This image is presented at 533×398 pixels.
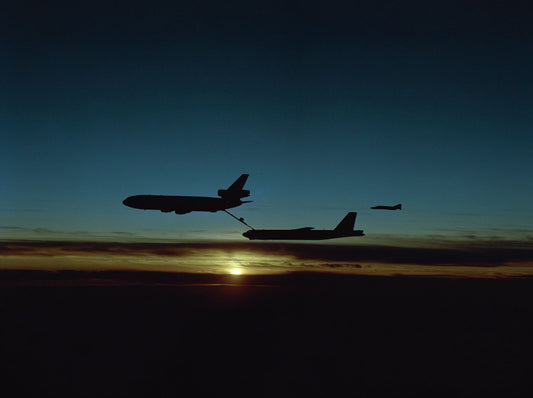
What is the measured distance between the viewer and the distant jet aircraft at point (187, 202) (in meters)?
155

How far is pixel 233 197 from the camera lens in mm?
156125

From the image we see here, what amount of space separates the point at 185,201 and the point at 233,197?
17432 millimetres

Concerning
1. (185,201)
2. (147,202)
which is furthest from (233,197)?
(147,202)

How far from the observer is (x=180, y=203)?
15712 centimetres

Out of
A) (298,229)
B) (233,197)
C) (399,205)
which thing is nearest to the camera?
(399,205)

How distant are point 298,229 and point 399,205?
69049 millimetres

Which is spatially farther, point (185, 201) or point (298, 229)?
point (298, 229)

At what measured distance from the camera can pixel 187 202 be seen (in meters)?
156

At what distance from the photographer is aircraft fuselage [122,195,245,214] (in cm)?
15525

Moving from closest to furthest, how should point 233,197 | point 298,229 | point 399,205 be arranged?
1. point 399,205
2. point 233,197
3. point 298,229

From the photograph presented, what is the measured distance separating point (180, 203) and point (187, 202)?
2.86 m

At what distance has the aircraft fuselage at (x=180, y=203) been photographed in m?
155

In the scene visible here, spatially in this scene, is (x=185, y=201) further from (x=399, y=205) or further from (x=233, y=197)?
(x=399, y=205)

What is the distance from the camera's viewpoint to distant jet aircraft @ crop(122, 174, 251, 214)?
6112 inches
